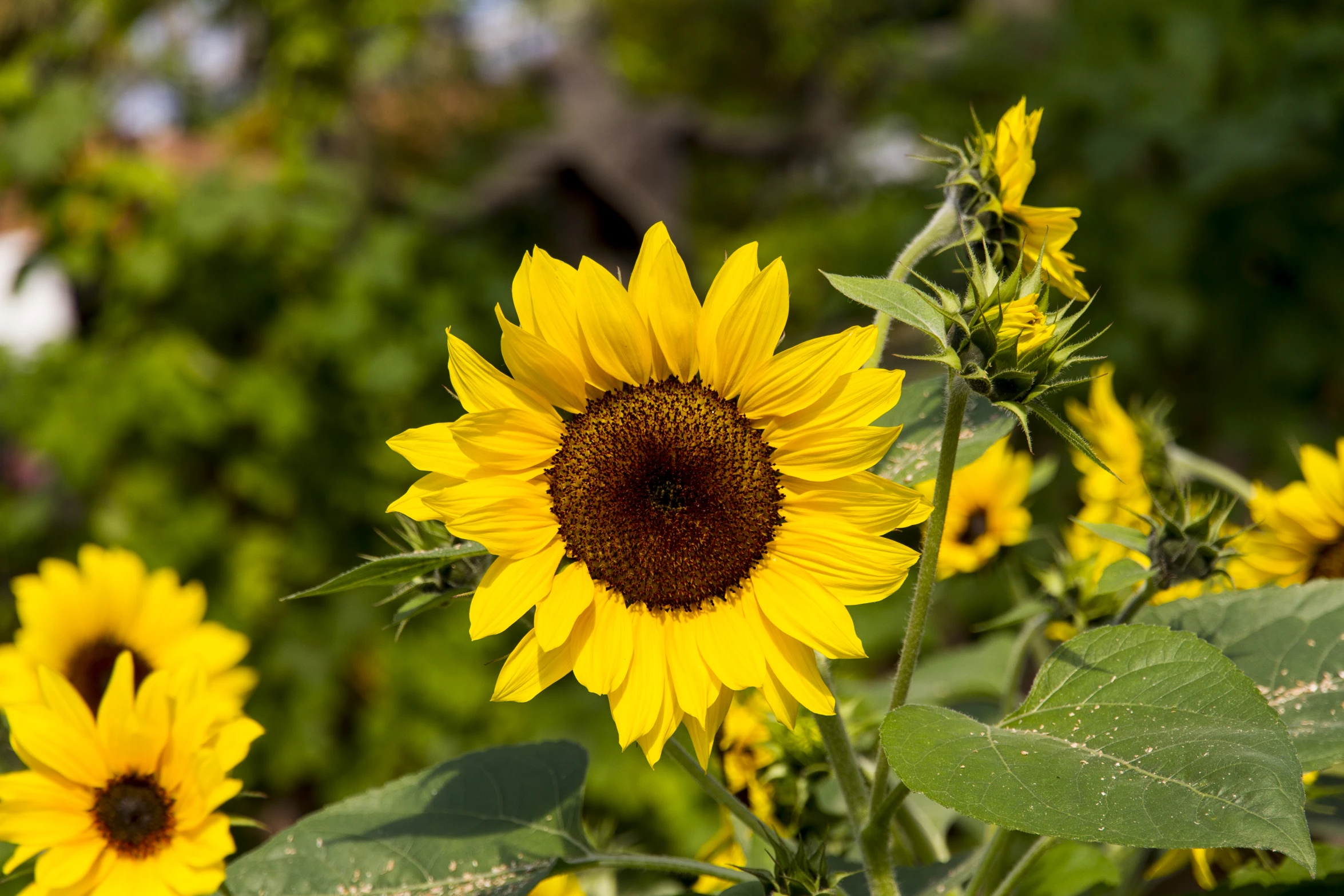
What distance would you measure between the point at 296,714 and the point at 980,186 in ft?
7.55

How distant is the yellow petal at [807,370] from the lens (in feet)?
1.76

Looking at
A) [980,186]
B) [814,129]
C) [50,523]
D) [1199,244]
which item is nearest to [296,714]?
[50,523]

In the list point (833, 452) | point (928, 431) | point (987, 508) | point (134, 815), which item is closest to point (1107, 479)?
point (987, 508)

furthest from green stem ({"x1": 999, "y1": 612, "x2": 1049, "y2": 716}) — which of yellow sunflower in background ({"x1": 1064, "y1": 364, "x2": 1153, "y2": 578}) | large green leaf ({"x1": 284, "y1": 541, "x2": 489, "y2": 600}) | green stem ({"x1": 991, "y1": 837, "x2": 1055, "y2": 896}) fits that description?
large green leaf ({"x1": 284, "y1": 541, "x2": 489, "y2": 600})

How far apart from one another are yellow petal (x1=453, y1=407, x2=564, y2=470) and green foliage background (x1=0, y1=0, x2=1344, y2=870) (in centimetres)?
193

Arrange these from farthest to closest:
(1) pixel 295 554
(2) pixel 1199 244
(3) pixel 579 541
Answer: (1) pixel 295 554 → (2) pixel 1199 244 → (3) pixel 579 541

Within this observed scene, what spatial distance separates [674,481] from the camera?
0.60m

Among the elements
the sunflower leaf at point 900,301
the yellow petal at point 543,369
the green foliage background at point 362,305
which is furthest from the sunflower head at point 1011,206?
the green foliage background at point 362,305

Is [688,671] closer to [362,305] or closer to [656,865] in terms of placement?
[656,865]

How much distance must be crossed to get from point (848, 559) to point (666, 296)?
0.14 meters

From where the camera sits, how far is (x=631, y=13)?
6.37m

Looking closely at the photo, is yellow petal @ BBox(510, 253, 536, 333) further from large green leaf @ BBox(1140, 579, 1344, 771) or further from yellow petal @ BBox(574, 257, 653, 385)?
large green leaf @ BBox(1140, 579, 1344, 771)

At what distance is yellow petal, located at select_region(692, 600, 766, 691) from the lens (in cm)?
53

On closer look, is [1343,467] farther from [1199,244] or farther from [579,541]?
[1199,244]
